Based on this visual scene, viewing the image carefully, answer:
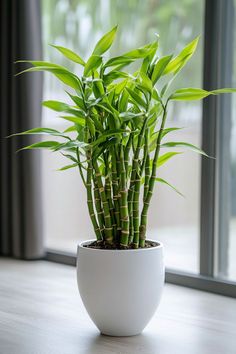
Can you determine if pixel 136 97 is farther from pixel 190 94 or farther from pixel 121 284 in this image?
pixel 121 284

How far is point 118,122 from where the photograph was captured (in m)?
2.02

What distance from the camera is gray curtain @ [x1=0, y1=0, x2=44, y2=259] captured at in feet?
11.2

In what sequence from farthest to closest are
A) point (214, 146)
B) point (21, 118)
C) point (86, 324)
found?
point (21, 118), point (214, 146), point (86, 324)

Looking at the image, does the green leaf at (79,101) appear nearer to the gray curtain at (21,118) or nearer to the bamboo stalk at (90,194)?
the bamboo stalk at (90,194)

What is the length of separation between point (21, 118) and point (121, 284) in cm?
166

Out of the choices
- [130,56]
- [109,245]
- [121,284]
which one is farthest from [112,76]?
[121,284]

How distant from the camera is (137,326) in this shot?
208 cm

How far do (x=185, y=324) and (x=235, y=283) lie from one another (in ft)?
1.61

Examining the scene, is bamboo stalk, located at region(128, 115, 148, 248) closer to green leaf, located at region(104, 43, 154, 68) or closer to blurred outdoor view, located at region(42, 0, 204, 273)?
green leaf, located at region(104, 43, 154, 68)

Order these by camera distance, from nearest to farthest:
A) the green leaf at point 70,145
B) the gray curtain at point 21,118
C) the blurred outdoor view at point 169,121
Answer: the green leaf at point 70,145, the blurred outdoor view at point 169,121, the gray curtain at point 21,118

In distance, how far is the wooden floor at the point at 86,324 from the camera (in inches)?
79.4

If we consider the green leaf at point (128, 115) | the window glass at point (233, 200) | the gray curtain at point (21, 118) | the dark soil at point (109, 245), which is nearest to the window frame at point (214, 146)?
the window glass at point (233, 200)

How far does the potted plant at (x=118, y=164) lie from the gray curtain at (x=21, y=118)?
1.36 meters

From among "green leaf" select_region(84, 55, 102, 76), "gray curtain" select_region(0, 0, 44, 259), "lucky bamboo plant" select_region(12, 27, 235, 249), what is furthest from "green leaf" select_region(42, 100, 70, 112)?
"gray curtain" select_region(0, 0, 44, 259)
